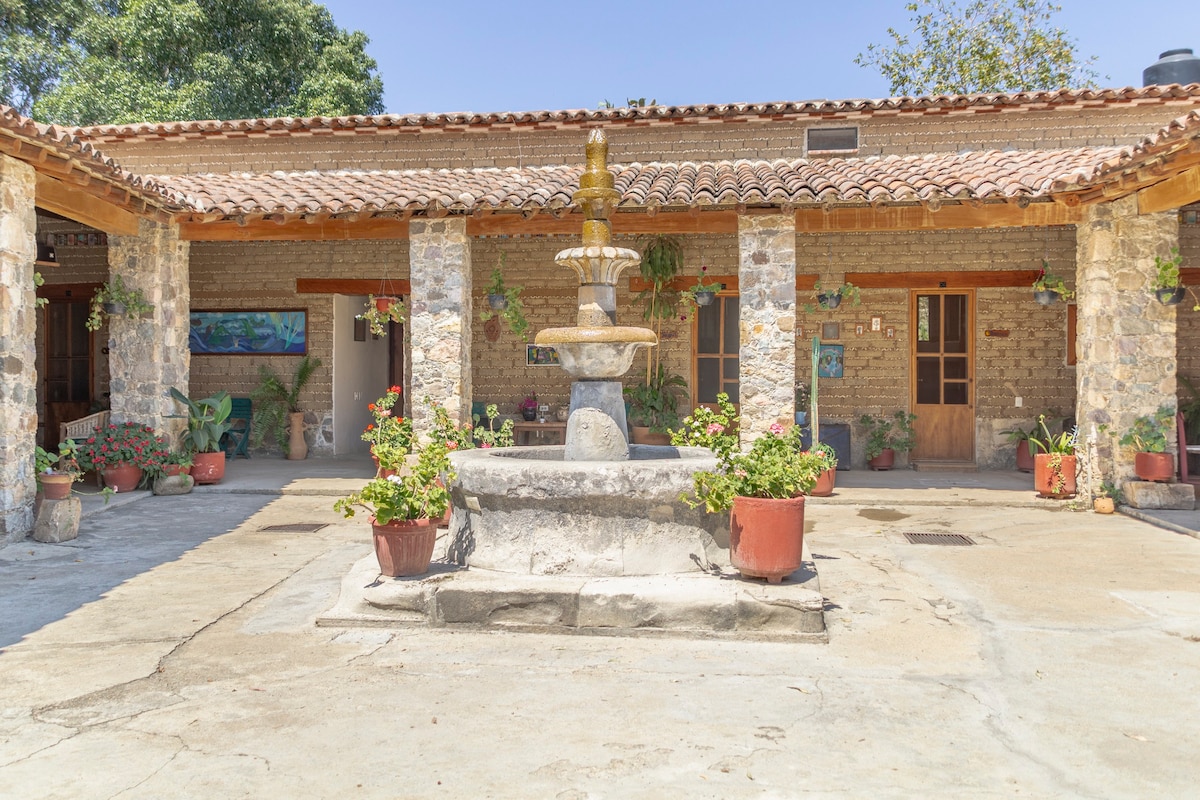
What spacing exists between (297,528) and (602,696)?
478cm

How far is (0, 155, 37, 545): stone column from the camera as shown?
22.9 feet

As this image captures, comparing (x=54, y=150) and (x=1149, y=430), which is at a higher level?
(x=54, y=150)

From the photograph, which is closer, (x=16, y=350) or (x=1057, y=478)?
(x=16, y=350)

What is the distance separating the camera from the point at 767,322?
29.8ft

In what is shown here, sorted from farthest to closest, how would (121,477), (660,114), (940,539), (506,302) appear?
(660,114)
(506,302)
(121,477)
(940,539)

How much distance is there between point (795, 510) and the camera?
4.87m

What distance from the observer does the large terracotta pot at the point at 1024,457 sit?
436 inches

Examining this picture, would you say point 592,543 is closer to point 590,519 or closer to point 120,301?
point 590,519

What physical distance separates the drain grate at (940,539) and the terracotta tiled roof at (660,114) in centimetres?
557

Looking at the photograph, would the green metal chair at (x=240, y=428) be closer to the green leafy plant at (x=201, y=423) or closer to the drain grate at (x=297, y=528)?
the green leafy plant at (x=201, y=423)

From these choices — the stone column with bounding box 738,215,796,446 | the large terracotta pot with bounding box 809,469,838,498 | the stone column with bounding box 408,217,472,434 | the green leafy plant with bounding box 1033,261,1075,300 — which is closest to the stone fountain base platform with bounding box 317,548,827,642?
the stone column with bounding box 738,215,796,446

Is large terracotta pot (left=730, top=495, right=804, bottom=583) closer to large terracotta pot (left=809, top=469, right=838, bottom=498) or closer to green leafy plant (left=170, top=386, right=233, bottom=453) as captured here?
large terracotta pot (left=809, top=469, right=838, bottom=498)

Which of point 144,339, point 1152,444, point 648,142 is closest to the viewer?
point 1152,444

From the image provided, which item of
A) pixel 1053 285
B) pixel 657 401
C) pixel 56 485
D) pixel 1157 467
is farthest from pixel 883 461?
pixel 56 485
